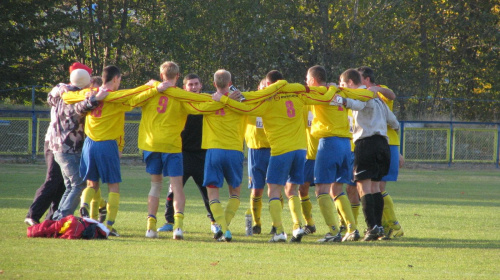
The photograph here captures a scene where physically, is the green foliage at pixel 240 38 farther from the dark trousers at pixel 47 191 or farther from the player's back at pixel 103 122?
the player's back at pixel 103 122

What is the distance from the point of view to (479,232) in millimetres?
9266

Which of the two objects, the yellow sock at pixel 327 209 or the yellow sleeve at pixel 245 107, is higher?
the yellow sleeve at pixel 245 107

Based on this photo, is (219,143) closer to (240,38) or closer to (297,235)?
(297,235)

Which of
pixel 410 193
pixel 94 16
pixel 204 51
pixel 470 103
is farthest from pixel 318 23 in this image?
pixel 410 193

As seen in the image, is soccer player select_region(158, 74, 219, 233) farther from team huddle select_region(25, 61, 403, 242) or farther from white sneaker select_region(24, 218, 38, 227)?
white sneaker select_region(24, 218, 38, 227)

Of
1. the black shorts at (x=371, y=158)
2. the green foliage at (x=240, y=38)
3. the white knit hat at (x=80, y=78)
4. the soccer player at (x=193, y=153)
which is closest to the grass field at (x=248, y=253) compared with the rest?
the soccer player at (x=193, y=153)

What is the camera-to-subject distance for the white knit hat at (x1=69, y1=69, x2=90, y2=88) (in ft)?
28.1

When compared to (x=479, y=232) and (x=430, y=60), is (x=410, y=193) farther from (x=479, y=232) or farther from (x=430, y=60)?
(x=430, y=60)

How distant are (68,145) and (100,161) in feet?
2.06

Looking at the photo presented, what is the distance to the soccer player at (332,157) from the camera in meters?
8.16

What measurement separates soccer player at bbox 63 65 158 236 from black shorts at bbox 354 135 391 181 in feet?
8.59

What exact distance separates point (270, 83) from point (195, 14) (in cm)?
2277

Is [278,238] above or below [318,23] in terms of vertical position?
below

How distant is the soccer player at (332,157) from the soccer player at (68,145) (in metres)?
2.90
